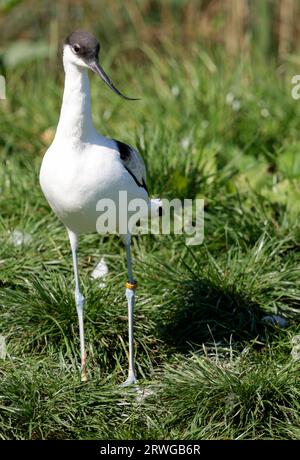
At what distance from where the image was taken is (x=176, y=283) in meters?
4.95

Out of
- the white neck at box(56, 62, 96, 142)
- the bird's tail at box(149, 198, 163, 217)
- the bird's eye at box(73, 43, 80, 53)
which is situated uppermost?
the bird's eye at box(73, 43, 80, 53)

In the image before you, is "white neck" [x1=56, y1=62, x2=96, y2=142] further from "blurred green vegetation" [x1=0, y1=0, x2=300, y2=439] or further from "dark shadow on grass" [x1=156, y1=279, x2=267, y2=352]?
"dark shadow on grass" [x1=156, y1=279, x2=267, y2=352]

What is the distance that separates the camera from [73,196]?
161 inches

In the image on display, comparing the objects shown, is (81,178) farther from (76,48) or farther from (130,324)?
(130,324)

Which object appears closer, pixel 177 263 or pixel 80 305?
pixel 80 305

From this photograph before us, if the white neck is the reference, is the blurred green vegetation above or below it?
below

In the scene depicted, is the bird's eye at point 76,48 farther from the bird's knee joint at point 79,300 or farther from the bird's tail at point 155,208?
the bird's knee joint at point 79,300

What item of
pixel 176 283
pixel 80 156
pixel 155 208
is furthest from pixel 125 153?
pixel 176 283

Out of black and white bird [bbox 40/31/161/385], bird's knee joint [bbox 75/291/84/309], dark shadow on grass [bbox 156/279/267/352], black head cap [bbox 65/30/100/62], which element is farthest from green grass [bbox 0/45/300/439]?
black head cap [bbox 65/30/100/62]

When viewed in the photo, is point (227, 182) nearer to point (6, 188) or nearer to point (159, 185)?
point (159, 185)

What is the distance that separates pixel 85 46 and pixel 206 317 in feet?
5.36

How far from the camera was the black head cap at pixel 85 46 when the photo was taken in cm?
401

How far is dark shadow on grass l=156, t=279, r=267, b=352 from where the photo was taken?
4.75m

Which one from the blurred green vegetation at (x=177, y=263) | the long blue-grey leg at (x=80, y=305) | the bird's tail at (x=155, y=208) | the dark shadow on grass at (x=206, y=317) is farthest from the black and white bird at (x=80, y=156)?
the dark shadow on grass at (x=206, y=317)
